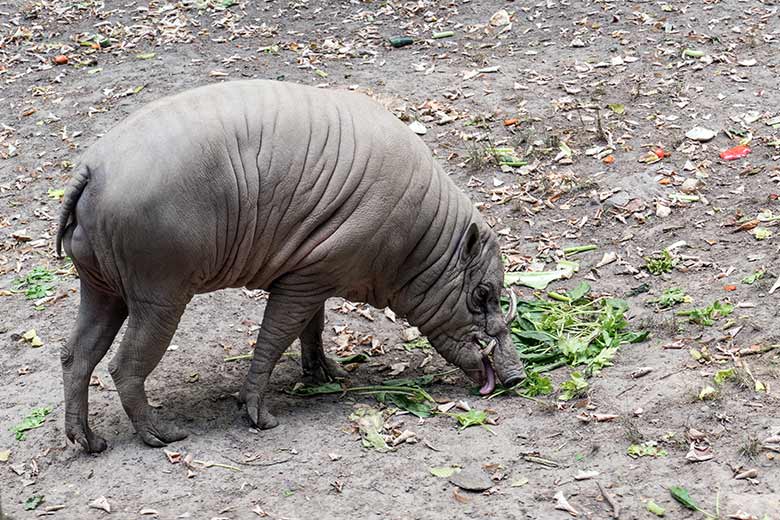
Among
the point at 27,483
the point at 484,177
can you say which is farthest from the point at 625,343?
the point at 27,483

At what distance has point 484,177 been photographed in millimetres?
9336

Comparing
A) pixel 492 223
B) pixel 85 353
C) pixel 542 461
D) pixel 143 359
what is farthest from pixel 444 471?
pixel 492 223

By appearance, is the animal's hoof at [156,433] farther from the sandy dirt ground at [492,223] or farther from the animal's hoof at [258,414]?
the animal's hoof at [258,414]

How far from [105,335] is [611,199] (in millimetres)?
4477

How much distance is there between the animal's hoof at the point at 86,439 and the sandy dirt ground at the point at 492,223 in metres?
0.08

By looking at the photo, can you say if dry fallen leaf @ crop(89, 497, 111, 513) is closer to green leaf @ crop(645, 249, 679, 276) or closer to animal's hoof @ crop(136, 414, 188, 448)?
animal's hoof @ crop(136, 414, 188, 448)

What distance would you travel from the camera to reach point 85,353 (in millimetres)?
6090

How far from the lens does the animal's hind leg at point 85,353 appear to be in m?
6.02

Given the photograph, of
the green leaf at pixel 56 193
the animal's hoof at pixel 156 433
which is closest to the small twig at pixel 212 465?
the animal's hoof at pixel 156 433

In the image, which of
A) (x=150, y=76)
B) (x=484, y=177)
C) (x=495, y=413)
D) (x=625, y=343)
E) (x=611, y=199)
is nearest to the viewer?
(x=495, y=413)

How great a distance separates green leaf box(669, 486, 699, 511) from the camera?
4.89 metres

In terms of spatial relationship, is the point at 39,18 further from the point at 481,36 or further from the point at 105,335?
the point at 105,335

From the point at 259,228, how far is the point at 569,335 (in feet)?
7.84

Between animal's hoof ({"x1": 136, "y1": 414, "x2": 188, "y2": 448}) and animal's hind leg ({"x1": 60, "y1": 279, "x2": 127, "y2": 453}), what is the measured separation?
287mm
